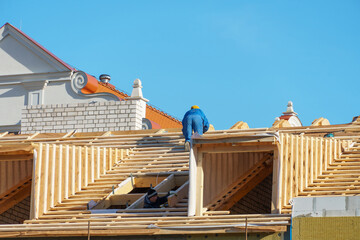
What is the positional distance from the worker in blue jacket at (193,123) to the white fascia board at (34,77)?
1502 centimetres

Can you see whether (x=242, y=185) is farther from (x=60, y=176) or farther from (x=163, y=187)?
(x=60, y=176)

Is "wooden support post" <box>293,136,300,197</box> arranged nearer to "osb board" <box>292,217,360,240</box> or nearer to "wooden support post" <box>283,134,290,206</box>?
"wooden support post" <box>283,134,290,206</box>

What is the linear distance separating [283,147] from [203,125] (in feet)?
16.1

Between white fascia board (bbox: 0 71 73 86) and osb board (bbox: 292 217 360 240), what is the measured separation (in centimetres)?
2155

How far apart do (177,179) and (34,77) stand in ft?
59.8

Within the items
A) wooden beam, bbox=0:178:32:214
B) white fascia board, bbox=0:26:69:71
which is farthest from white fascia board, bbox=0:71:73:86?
wooden beam, bbox=0:178:32:214

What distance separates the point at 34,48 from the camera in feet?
128

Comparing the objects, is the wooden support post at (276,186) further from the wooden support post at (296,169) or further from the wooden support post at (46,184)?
the wooden support post at (46,184)

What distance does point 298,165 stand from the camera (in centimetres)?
1950

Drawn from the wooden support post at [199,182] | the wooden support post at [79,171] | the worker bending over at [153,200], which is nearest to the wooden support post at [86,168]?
the wooden support post at [79,171]

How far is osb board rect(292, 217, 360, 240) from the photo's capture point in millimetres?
17016

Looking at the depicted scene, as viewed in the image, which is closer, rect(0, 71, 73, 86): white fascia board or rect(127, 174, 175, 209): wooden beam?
rect(127, 174, 175, 209): wooden beam

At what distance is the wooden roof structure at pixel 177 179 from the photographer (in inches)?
746

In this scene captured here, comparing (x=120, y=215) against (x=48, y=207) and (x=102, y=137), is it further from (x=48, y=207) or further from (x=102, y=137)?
(x=102, y=137)
